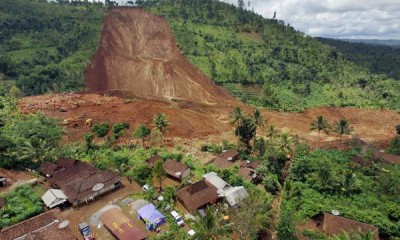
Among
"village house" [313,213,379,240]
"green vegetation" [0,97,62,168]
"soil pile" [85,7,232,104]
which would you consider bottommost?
"village house" [313,213,379,240]

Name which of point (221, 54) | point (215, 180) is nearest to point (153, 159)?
point (215, 180)

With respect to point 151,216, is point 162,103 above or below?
above

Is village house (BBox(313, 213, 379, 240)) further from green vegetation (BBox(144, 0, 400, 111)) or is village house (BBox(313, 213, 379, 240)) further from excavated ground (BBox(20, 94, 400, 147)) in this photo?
green vegetation (BBox(144, 0, 400, 111))

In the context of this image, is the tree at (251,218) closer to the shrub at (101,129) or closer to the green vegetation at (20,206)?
the green vegetation at (20,206)

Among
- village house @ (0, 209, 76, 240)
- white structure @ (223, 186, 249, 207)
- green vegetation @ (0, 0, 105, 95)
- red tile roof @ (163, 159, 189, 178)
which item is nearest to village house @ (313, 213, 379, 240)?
white structure @ (223, 186, 249, 207)

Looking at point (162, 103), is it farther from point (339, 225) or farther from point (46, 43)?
point (46, 43)
